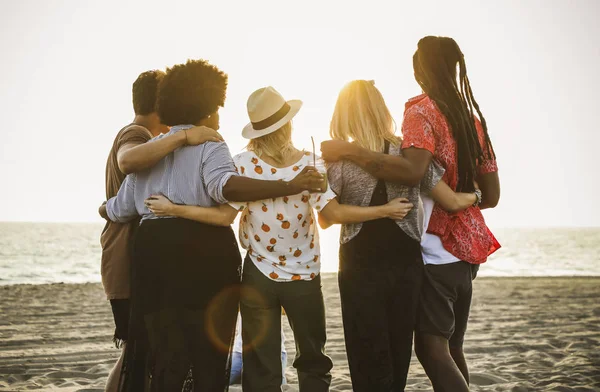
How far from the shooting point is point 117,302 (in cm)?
344

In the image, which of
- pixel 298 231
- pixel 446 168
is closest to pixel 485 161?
pixel 446 168

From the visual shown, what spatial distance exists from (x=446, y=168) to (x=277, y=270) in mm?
1019

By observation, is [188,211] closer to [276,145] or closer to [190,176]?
[190,176]

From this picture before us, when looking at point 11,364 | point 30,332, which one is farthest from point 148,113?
point 30,332

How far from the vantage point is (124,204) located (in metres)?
3.21

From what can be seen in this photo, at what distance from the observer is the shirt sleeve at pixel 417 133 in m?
3.05

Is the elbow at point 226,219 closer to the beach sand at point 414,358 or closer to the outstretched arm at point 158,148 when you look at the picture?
the outstretched arm at point 158,148

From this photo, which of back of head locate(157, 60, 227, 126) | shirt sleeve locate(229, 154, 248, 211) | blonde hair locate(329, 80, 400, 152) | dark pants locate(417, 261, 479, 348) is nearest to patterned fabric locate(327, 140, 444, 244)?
blonde hair locate(329, 80, 400, 152)

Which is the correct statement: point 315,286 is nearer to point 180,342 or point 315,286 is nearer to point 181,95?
point 180,342

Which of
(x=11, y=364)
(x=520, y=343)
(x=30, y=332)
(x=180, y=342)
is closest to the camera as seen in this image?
(x=180, y=342)

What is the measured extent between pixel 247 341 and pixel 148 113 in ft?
4.57

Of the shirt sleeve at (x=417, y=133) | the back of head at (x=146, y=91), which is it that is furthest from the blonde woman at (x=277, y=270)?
the back of head at (x=146, y=91)

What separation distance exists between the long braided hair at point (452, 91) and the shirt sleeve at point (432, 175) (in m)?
0.13

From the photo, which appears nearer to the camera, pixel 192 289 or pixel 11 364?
pixel 192 289
